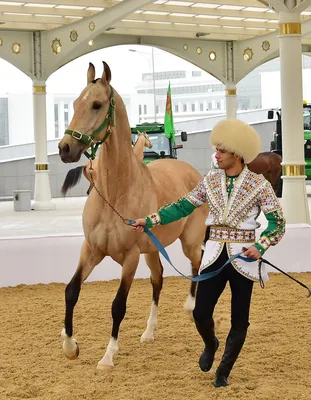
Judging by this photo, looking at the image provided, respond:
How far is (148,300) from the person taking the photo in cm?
723

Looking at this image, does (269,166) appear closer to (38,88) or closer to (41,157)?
(41,157)

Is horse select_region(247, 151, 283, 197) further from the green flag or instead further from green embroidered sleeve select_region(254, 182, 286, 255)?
green embroidered sleeve select_region(254, 182, 286, 255)

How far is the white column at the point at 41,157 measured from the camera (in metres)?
19.8

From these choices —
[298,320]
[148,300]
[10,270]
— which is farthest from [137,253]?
[10,270]

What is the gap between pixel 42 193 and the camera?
20.2 metres

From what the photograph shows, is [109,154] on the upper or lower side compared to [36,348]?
upper

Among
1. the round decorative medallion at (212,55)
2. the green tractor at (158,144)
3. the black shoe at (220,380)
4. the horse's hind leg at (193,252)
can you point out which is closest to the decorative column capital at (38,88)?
the green tractor at (158,144)

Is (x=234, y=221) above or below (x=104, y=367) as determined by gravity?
above

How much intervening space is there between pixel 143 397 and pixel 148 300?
10.1 feet

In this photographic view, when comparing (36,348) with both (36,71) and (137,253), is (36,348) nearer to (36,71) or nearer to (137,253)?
(137,253)

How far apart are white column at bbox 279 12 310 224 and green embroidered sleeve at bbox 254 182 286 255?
6948mm

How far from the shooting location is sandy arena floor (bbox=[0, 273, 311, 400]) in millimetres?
4312

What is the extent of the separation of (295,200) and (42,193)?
10.3m

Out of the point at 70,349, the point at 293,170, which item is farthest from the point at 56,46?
the point at 70,349
